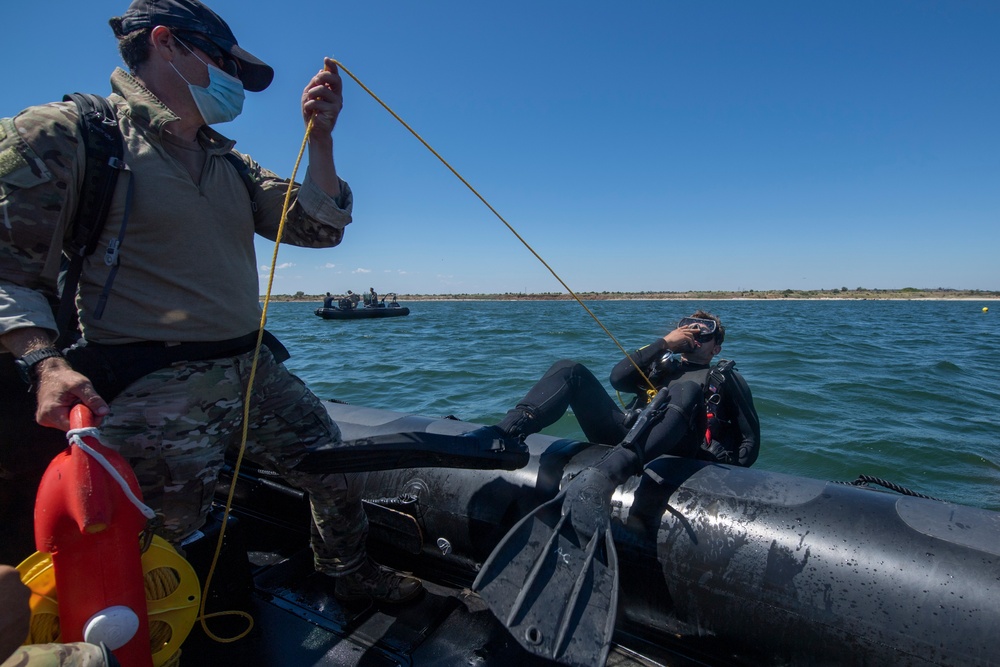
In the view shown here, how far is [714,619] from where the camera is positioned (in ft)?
5.52

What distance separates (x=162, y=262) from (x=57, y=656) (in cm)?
94

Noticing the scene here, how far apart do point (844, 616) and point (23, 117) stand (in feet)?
8.21

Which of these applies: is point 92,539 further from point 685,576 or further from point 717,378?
point 717,378

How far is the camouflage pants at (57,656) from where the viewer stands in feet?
3.03

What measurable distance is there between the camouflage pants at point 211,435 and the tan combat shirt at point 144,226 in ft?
0.46

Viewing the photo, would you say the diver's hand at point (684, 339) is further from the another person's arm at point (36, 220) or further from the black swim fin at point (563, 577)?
the another person's arm at point (36, 220)

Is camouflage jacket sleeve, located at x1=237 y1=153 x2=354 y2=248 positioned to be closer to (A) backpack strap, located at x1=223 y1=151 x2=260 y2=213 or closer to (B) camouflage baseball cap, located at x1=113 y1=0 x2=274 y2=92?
(A) backpack strap, located at x1=223 y1=151 x2=260 y2=213

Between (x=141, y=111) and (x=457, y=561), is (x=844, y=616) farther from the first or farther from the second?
(x=141, y=111)

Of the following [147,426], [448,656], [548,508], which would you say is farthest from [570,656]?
[147,426]

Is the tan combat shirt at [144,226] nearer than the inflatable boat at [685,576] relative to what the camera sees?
Yes

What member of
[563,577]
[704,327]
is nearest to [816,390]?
[704,327]

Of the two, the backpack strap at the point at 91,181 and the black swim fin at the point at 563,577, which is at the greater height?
the backpack strap at the point at 91,181

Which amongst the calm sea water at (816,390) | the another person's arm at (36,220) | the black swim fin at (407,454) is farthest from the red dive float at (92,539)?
the calm sea water at (816,390)

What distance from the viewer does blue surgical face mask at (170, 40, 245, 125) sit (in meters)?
1.56
